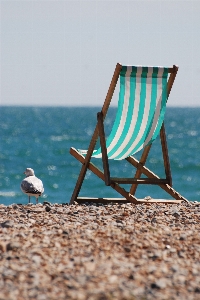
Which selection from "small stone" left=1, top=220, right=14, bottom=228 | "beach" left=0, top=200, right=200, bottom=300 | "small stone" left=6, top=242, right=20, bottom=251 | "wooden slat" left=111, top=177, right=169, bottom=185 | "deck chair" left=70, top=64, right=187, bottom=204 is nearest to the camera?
"beach" left=0, top=200, right=200, bottom=300

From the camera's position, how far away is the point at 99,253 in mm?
4684

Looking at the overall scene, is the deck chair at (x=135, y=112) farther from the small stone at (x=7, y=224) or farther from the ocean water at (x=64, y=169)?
the ocean water at (x=64, y=169)

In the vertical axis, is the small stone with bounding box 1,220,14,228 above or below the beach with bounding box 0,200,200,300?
above

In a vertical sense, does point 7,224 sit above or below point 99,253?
above

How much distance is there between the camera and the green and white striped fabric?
Result: 688 cm

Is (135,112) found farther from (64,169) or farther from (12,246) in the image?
(64,169)

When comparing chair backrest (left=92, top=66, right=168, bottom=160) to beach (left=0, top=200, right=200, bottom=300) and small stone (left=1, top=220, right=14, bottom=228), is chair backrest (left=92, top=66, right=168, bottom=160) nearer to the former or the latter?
beach (left=0, top=200, right=200, bottom=300)

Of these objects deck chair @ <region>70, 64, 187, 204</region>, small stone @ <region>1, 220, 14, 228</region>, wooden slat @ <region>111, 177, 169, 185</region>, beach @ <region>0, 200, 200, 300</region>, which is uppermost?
deck chair @ <region>70, 64, 187, 204</region>

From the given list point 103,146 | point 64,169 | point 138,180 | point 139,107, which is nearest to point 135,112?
point 139,107

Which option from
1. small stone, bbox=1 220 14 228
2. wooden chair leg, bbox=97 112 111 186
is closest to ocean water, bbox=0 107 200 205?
wooden chair leg, bbox=97 112 111 186

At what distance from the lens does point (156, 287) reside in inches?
156

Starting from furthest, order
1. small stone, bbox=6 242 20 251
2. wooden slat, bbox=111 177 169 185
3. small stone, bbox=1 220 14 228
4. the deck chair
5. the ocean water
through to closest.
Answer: the ocean water → wooden slat, bbox=111 177 169 185 → the deck chair → small stone, bbox=1 220 14 228 → small stone, bbox=6 242 20 251

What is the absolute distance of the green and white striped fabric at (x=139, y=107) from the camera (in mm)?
6879

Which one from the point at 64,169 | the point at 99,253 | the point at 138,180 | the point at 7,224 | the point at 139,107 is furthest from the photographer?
the point at 64,169
